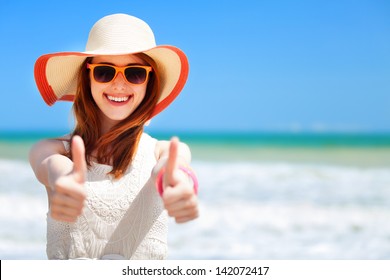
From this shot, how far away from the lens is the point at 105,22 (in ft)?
7.75

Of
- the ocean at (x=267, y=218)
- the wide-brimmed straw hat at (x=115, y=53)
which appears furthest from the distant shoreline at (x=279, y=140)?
the wide-brimmed straw hat at (x=115, y=53)

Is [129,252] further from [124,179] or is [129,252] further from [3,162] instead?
[3,162]

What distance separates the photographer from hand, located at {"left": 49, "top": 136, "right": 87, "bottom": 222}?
1.72m

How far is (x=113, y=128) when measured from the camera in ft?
7.75

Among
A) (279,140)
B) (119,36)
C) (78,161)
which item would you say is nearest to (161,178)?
(78,161)

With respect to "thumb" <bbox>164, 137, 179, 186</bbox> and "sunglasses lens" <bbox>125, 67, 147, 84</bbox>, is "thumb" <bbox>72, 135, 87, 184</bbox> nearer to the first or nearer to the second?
"thumb" <bbox>164, 137, 179, 186</bbox>

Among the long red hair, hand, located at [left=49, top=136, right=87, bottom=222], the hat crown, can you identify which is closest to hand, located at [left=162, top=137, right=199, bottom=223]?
hand, located at [left=49, top=136, right=87, bottom=222]

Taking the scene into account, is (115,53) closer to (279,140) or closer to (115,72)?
(115,72)

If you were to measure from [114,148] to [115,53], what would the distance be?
1.24 ft

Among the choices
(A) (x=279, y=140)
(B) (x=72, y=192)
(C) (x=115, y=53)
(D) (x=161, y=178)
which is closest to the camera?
(B) (x=72, y=192)

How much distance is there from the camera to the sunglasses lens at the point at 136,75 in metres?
2.29

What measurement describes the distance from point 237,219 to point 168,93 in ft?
18.8
